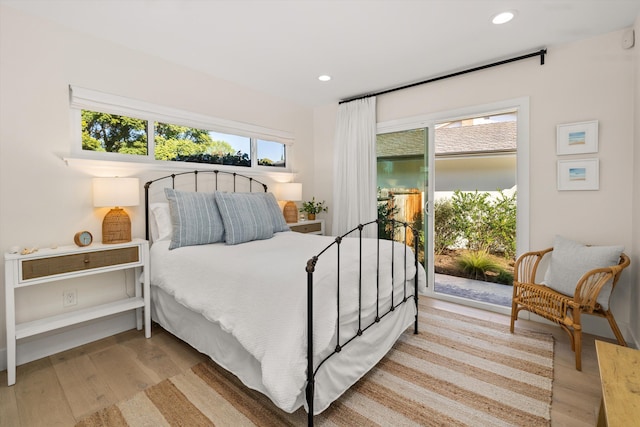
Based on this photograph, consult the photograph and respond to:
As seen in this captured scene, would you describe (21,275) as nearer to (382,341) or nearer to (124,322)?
(124,322)

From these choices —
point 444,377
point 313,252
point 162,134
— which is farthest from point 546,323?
point 162,134

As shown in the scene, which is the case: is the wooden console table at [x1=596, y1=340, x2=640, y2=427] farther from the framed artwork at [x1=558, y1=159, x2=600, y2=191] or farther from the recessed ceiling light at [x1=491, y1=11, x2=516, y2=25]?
the recessed ceiling light at [x1=491, y1=11, x2=516, y2=25]

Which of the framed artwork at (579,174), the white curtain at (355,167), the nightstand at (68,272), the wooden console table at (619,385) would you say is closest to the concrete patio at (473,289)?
the white curtain at (355,167)

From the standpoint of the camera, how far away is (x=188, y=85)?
10.3ft

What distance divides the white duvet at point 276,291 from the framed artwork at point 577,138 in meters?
1.72

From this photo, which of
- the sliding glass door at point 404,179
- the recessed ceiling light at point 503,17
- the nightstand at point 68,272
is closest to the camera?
the nightstand at point 68,272

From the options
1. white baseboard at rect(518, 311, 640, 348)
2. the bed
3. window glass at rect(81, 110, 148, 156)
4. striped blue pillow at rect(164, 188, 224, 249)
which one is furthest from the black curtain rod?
window glass at rect(81, 110, 148, 156)

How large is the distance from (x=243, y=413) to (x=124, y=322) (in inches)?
68.1

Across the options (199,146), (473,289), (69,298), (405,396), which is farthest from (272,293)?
(473,289)

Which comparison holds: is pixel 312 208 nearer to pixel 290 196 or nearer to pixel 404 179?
pixel 290 196

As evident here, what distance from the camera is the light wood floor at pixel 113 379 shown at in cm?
166

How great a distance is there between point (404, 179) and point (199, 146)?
8.15 feet

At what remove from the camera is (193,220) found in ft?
8.44

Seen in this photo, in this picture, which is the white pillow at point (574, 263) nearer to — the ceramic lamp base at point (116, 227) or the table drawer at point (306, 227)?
the table drawer at point (306, 227)
